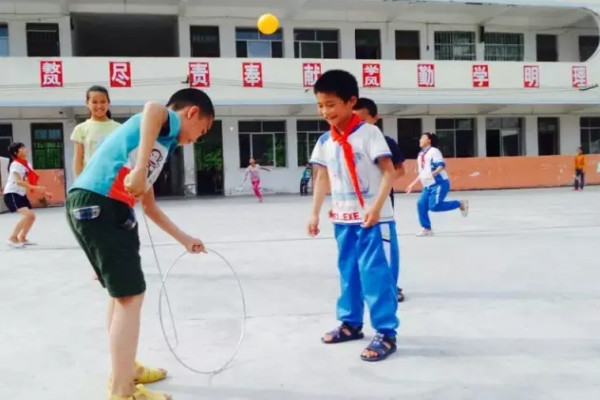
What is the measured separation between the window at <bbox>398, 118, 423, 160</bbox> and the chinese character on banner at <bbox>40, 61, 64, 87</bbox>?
11622 mm

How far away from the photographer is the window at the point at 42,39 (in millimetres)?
18969

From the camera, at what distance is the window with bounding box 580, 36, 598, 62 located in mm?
23797

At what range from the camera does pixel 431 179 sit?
293 inches

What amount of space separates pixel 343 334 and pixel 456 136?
2025 centimetres

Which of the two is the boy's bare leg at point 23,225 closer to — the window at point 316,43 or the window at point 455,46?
the window at point 316,43

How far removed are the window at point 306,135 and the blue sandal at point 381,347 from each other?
706 inches

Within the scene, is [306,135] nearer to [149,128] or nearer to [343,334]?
[343,334]

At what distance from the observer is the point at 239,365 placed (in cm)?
288

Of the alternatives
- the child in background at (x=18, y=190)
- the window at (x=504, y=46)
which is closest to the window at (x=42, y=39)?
the child in background at (x=18, y=190)

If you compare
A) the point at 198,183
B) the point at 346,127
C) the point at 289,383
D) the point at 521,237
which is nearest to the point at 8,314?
the point at 289,383

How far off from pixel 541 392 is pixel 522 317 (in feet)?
3.95

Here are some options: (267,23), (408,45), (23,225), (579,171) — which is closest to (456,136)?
(408,45)

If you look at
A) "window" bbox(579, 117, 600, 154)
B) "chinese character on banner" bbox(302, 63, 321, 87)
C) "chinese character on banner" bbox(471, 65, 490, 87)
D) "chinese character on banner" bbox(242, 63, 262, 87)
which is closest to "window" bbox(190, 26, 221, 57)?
"chinese character on banner" bbox(242, 63, 262, 87)

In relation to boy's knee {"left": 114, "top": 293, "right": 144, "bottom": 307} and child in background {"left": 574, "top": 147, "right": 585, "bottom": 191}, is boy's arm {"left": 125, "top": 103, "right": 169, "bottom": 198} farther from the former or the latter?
child in background {"left": 574, "top": 147, "right": 585, "bottom": 191}
